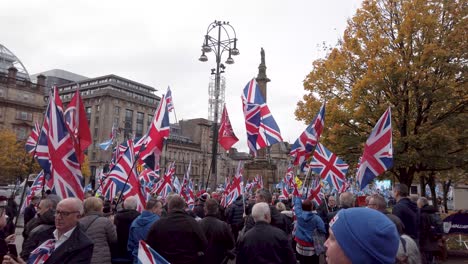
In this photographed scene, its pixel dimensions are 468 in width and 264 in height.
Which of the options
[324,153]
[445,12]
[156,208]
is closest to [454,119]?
[445,12]

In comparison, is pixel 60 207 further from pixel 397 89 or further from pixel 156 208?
pixel 397 89

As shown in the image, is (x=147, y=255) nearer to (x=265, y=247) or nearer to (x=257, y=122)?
(x=265, y=247)

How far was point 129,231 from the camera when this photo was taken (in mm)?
6984

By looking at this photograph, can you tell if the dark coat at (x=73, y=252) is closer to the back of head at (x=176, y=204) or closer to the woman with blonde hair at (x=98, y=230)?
the woman with blonde hair at (x=98, y=230)

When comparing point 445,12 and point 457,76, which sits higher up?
point 445,12

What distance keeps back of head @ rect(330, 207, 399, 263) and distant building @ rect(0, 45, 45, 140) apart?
2834 inches

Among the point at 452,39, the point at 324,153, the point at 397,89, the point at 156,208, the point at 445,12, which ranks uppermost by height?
the point at 445,12

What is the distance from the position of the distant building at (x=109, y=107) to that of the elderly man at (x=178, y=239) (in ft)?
258

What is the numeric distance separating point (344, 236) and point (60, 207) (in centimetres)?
352

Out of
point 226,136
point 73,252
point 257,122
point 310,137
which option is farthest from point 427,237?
point 226,136

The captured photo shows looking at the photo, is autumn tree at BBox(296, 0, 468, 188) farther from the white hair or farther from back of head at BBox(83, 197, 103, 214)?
back of head at BBox(83, 197, 103, 214)

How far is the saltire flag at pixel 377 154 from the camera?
9.27 m

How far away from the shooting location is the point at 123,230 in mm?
7195

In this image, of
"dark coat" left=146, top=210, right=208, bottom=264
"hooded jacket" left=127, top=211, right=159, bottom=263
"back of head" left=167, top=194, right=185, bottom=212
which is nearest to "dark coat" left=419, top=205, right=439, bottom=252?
"dark coat" left=146, top=210, right=208, bottom=264
